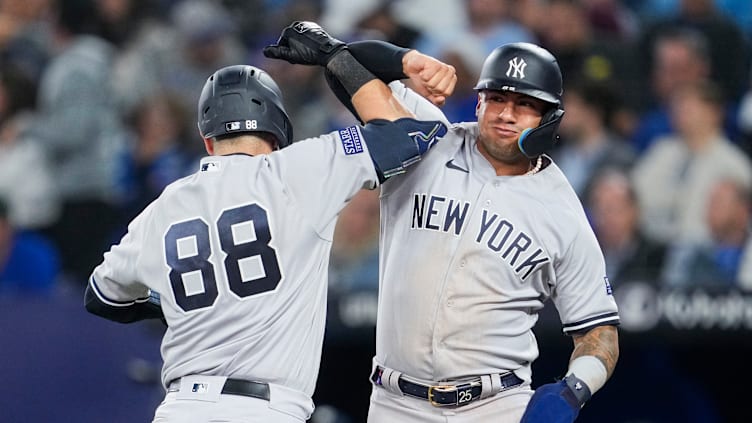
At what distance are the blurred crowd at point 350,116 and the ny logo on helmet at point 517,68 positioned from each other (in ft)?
6.76

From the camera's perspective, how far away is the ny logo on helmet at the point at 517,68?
3.85 meters

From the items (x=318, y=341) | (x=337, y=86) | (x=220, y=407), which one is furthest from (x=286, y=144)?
(x=220, y=407)

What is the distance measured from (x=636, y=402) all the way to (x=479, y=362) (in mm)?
2882

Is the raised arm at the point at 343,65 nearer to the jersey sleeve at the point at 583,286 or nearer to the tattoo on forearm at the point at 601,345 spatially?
the jersey sleeve at the point at 583,286

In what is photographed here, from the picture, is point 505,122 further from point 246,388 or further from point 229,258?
point 246,388

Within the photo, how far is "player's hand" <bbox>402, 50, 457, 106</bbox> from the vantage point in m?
3.76

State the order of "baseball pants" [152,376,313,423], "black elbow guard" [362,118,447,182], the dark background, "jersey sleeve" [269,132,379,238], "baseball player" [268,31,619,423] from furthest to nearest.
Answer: the dark background, "baseball player" [268,31,619,423], "black elbow guard" [362,118,447,182], "jersey sleeve" [269,132,379,238], "baseball pants" [152,376,313,423]

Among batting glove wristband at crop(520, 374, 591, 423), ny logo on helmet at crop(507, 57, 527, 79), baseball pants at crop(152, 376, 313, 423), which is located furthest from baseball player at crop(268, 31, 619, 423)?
baseball pants at crop(152, 376, 313, 423)

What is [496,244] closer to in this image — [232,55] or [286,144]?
[286,144]

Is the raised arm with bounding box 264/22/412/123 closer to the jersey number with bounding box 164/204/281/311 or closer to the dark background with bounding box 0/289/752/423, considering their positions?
the jersey number with bounding box 164/204/281/311

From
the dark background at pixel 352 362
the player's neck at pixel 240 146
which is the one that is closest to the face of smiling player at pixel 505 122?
the player's neck at pixel 240 146

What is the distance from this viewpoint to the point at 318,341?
11.5 feet

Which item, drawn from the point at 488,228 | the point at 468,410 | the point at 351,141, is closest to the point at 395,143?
the point at 351,141

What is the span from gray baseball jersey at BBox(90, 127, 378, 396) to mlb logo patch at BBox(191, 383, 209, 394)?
44 mm
